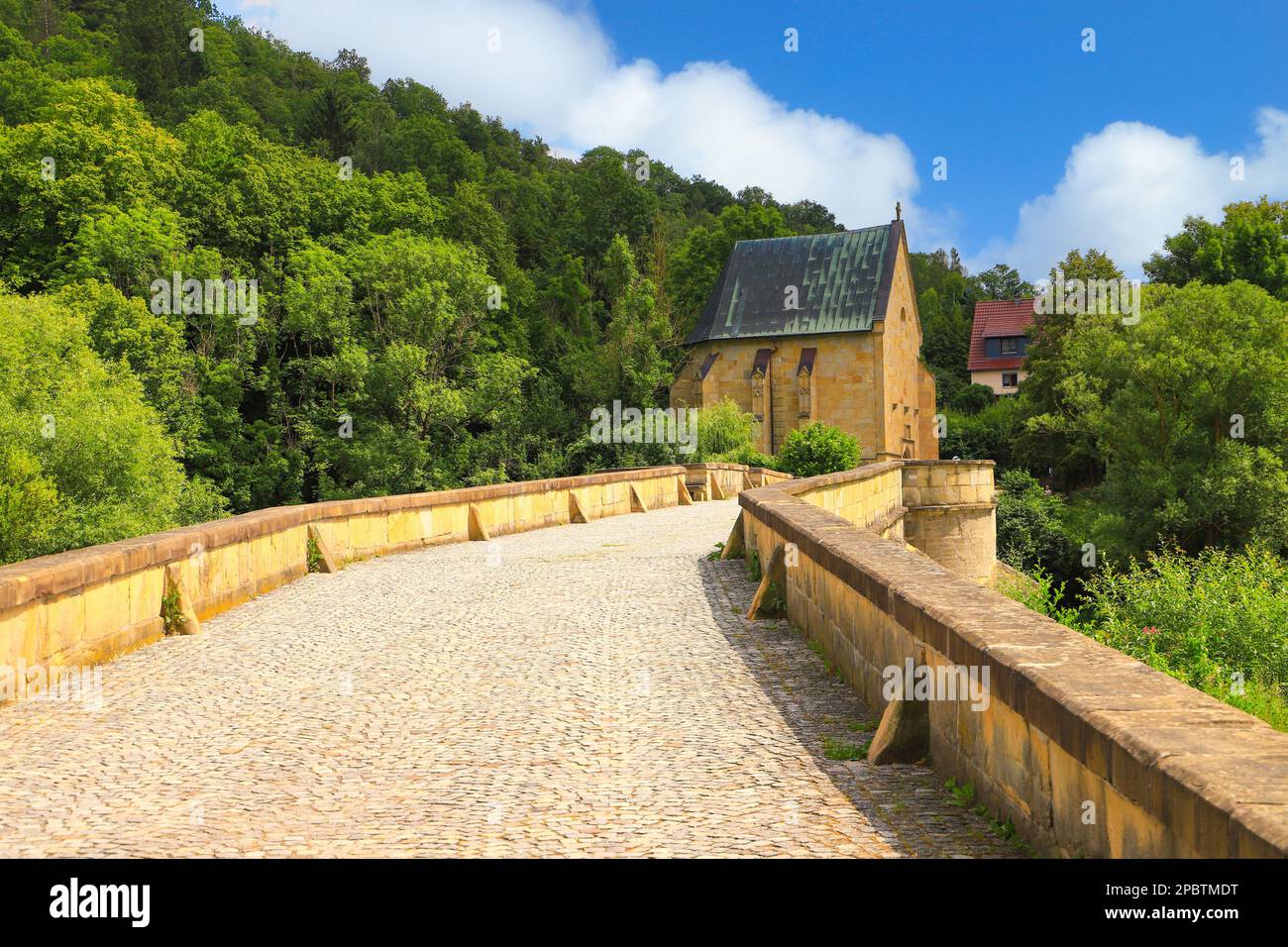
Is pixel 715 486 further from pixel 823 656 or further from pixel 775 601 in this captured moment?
pixel 823 656

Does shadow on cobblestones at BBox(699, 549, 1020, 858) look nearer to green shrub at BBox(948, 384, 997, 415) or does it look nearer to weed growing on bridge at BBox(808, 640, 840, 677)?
weed growing on bridge at BBox(808, 640, 840, 677)

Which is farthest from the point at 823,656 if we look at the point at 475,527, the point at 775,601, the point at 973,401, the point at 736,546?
the point at 973,401

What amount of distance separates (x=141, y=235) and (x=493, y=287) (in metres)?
14.6

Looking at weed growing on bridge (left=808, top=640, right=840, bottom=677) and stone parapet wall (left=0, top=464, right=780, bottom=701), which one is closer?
stone parapet wall (left=0, top=464, right=780, bottom=701)

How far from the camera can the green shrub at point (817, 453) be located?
31.6 metres

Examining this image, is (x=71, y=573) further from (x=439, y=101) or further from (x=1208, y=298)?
(x=439, y=101)

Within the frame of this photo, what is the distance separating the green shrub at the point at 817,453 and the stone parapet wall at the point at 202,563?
13.2 meters

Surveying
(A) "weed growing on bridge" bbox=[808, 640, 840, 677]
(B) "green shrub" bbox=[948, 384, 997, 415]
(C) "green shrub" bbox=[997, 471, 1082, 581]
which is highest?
(B) "green shrub" bbox=[948, 384, 997, 415]

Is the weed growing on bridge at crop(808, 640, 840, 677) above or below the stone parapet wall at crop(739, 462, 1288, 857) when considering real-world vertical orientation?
below

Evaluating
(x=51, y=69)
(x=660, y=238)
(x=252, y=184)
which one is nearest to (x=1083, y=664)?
(x=252, y=184)

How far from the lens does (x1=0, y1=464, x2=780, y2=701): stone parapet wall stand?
22.7 feet

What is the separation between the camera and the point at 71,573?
289 inches

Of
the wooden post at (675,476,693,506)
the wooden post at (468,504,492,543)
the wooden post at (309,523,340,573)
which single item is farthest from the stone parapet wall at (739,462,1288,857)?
the wooden post at (675,476,693,506)

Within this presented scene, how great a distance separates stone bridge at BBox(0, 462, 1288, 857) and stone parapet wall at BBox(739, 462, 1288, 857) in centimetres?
1
